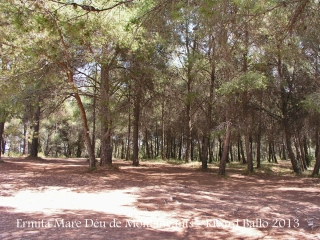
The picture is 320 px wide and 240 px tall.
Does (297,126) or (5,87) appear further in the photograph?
(297,126)

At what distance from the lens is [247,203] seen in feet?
23.8

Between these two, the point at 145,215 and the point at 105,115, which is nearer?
the point at 145,215

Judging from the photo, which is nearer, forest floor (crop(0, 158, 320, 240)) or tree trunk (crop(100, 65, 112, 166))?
forest floor (crop(0, 158, 320, 240))

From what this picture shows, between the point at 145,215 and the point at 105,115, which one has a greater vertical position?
the point at 105,115

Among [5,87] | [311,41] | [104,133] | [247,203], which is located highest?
[311,41]

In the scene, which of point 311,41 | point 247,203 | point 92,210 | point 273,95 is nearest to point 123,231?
point 92,210

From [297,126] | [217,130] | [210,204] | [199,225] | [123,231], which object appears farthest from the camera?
[297,126]

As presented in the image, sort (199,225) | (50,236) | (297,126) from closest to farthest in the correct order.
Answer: (50,236)
(199,225)
(297,126)

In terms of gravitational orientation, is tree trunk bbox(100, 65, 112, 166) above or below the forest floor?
above

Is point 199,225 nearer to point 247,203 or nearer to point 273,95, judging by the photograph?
point 247,203

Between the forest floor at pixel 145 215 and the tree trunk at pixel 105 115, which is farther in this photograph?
the tree trunk at pixel 105 115

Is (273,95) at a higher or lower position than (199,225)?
higher

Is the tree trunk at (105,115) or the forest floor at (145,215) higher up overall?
the tree trunk at (105,115)

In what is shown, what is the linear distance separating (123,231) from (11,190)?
5261 millimetres
